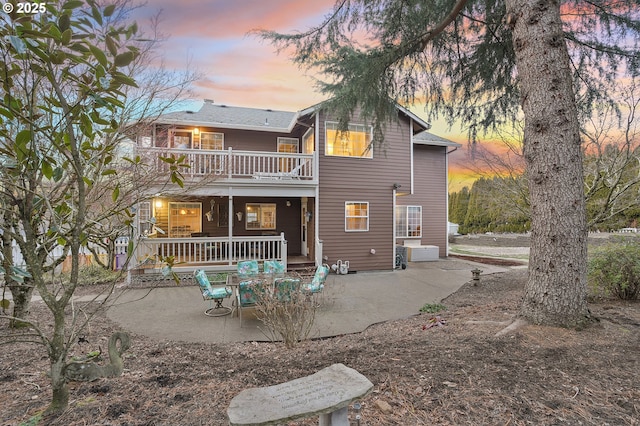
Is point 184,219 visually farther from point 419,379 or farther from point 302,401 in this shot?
point 302,401

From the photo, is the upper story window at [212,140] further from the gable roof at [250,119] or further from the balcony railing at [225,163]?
the balcony railing at [225,163]

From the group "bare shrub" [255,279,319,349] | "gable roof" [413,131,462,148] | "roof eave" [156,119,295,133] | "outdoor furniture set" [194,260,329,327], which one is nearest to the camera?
"bare shrub" [255,279,319,349]

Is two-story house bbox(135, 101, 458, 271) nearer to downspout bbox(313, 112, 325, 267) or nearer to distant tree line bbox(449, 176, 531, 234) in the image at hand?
downspout bbox(313, 112, 325, 267)

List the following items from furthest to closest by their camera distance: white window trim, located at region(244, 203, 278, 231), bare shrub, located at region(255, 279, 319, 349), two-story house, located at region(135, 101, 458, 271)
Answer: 1. white window trim, located at region(244, 203, 278, 231)
2. two-story house, located at region(135, 101, 458, 271)
3. bare shrub, located at region(255, 279, 319, 349)

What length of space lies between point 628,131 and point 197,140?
12507 millimetres

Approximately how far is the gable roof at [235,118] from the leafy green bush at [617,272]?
946 cm

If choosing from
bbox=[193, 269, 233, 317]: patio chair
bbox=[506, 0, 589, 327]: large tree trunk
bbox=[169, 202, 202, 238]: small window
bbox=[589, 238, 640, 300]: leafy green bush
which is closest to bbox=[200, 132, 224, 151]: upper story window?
bbox=[169, 202, 202, 238]: small window

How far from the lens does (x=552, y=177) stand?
357cm

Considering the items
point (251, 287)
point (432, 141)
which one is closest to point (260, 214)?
point (251, 287)

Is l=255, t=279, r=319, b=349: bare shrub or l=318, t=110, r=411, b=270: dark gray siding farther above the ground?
l=318, t=110, r=411, b=270: dark gray siding

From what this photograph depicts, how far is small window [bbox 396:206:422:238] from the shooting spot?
1496cm

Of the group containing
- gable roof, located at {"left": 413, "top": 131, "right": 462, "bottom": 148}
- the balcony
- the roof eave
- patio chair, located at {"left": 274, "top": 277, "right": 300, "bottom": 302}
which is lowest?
patio chair, located at {"left": 274, "top": 277, "right": 300, "bottom": 302}

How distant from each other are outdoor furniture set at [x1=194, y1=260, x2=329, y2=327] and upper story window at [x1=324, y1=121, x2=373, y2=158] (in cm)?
531

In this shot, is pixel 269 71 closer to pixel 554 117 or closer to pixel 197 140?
pixel 197 140
